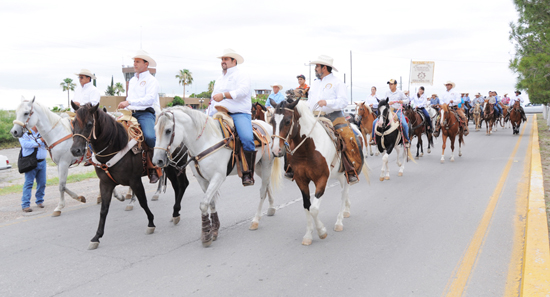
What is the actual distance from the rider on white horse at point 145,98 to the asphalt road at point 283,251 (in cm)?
143

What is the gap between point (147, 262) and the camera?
4934mm

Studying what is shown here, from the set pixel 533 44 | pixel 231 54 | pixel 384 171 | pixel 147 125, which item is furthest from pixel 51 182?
pixel 533 44

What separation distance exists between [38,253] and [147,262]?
166cm

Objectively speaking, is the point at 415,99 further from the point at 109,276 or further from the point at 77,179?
the point at 109,276

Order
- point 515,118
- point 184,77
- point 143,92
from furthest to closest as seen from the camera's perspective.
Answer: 1. point 184,77
2. point 515,118
3. point 143,92

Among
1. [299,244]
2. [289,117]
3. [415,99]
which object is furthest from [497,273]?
[415,99]

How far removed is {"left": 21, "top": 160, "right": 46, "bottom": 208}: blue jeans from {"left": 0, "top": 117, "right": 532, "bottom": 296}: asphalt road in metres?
0.46

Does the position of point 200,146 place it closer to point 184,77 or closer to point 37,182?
point 37,182

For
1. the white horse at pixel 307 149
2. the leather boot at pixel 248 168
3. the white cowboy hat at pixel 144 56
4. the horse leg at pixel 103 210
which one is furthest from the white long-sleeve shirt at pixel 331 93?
the horse leg at pixel 103 210

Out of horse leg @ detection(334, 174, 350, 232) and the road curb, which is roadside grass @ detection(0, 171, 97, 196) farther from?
the road curb

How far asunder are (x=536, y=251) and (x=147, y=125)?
5.90 metres

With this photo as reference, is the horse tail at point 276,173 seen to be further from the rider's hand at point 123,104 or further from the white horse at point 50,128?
the white horse at point 50,128

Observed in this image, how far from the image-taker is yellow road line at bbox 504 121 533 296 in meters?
4.09

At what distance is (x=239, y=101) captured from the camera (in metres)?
6.03
